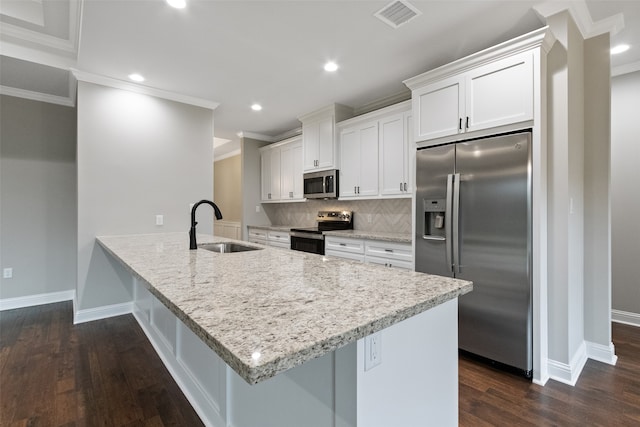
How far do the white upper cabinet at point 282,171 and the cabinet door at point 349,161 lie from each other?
97cm

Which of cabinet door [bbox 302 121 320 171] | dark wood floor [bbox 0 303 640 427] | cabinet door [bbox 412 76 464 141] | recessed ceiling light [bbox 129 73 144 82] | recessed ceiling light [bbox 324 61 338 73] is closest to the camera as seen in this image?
dark wood floor [bbox 0 303 640 427]

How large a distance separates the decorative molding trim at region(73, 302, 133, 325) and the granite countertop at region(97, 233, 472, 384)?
2.20 metres

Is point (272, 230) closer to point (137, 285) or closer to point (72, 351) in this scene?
point (137, 285)

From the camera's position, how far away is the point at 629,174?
10.2 ft

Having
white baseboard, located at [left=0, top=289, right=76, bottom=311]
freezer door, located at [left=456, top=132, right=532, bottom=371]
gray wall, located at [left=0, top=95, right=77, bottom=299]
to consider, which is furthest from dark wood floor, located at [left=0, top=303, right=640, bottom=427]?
gray wall, located at [left=0, top=95, right=77, bottom=299]

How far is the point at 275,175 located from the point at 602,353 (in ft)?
15.0

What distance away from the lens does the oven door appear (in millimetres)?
3961

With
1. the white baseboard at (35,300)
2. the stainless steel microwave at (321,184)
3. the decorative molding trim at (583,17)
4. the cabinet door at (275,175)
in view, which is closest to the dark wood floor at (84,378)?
the white baseboard at (35,300)

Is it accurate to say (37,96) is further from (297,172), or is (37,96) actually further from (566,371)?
(566,371)

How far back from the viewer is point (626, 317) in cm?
310

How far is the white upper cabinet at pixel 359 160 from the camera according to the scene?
12.1 ft

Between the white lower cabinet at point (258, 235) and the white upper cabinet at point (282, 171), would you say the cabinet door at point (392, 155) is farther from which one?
the white lower cabinet at point (258, 235)

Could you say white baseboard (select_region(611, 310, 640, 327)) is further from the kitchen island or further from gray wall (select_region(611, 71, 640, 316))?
the kitchen island

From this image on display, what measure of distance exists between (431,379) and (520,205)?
159 cm
